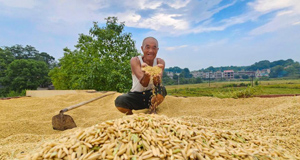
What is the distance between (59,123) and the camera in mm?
3061

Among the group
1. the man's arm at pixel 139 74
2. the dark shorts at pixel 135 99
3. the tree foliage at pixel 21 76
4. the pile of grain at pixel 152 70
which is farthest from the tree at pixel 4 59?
the pile of grain at pixel 152 70

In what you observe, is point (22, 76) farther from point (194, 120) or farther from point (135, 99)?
point (194, 120)

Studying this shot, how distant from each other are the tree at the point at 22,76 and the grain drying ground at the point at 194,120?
15.5 meters

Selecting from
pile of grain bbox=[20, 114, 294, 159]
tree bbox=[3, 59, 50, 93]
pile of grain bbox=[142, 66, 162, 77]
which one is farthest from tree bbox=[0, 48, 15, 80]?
pile of grain bbox=[20, 114, 294, 159]

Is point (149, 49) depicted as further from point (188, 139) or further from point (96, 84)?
point (96, 84)

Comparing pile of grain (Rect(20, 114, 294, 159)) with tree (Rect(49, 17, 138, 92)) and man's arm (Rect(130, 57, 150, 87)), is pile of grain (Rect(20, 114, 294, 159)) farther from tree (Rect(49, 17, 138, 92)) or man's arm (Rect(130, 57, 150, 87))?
tree (Rect(49, 17, 138, 92))

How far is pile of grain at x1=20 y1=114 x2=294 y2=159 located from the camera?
1336 mm

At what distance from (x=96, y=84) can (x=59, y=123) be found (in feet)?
18.5

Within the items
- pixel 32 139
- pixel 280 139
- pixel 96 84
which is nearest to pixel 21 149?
pixel 32 139

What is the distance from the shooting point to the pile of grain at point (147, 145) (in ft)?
4.38

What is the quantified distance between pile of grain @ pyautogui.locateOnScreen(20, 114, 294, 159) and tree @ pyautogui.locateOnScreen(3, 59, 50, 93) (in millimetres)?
19765

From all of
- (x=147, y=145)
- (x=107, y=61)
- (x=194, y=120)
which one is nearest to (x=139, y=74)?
(x=194, y=120)

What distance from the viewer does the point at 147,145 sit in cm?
139

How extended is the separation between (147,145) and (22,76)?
21101 millimetres
